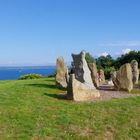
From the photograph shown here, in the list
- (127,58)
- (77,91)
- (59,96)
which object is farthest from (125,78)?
(127,58)

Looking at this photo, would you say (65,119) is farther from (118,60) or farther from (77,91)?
(118,60)

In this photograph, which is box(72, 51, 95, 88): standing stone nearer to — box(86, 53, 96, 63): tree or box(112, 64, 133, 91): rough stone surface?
box(112, 64, 133, 91): rough stone surface

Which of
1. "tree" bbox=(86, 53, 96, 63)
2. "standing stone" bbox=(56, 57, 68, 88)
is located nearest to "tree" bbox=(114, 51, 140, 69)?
"tree" bbox=(86, 53, 96, 63)

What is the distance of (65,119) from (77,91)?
4330 millimetres

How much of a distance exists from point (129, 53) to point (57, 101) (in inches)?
1413

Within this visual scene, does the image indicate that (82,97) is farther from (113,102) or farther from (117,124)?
(117,124)

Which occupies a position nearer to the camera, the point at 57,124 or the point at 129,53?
the point at 57,124

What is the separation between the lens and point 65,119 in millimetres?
17750

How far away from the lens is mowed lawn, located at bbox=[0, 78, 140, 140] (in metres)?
16.2

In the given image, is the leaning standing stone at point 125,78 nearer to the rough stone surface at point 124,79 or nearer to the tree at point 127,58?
the rough stone surface at point 124,79

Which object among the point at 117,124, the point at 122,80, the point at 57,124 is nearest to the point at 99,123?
the point at 117,124

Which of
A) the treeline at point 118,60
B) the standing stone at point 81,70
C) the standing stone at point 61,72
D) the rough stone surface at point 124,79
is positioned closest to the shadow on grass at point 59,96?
the standing stone at point 81,70

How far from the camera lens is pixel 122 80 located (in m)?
26.5

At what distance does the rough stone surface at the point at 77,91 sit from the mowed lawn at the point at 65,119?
2.48ft
